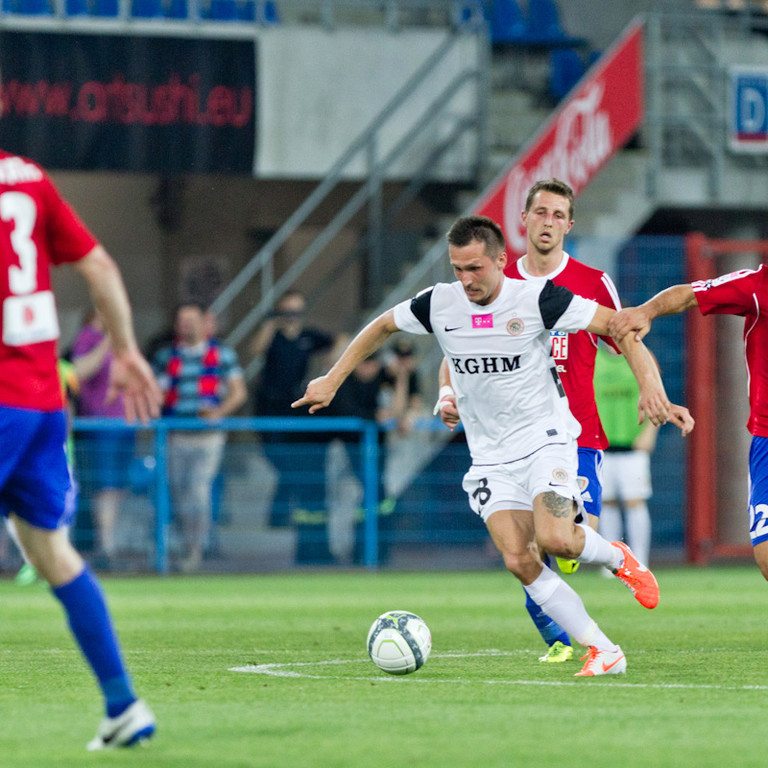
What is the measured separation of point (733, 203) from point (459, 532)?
538 centimetres

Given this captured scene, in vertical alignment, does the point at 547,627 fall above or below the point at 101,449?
below

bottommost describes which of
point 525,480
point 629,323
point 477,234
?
point 525,480

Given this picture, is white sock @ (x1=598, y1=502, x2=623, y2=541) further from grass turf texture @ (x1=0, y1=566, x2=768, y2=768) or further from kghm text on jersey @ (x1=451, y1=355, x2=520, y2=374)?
kghm text on jersey @ (x1=451, y1=355, x2=520, y2=374)

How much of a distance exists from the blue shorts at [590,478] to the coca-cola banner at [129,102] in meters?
10.5

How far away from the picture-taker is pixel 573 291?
8.98 metres

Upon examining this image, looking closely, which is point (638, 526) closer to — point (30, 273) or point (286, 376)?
point (286, 376)

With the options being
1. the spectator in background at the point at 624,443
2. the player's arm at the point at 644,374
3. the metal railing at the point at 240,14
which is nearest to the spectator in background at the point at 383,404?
the spectator in background at the point at 624,443

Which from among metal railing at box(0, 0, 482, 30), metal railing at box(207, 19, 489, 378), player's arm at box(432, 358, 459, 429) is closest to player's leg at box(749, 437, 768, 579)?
player's arm at box(432, 358, 459, 429)

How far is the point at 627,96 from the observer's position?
744 inches

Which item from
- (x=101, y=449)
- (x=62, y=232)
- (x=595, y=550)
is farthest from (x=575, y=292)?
(x=101, y=449)

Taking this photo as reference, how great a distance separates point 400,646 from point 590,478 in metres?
1.61

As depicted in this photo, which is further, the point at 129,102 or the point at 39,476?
the point at 129,102

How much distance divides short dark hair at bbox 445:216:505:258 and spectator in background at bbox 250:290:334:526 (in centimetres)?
883

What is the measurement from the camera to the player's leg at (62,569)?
552cm
